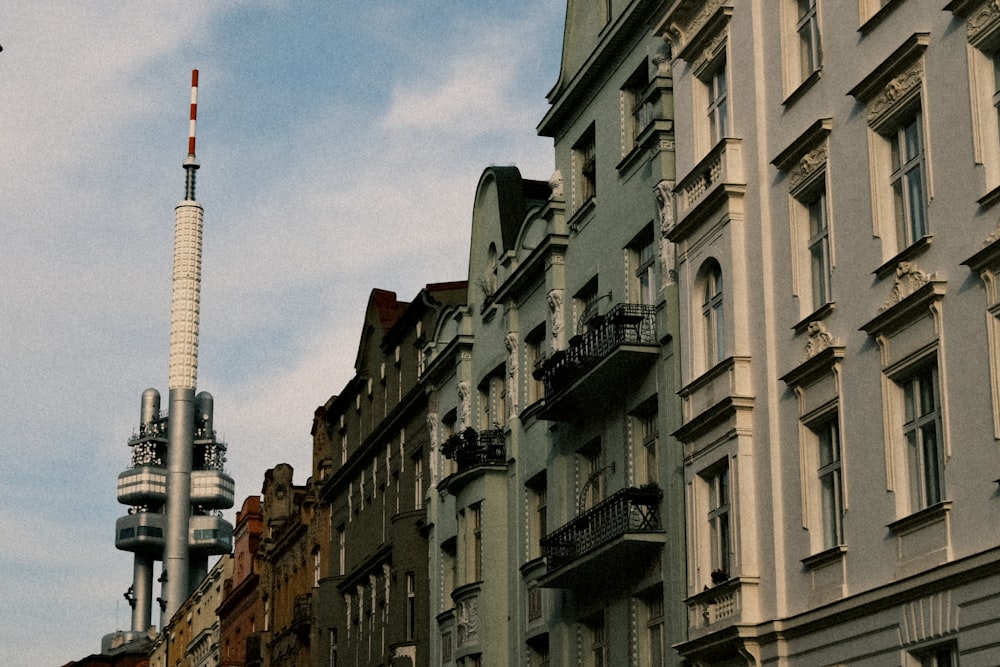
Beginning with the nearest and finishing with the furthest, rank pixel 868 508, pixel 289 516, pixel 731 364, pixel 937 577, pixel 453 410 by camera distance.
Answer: pixel 937 577 < pixel 868 508 < pixel 731 364 < pixel 453 410 < pixel 289 516

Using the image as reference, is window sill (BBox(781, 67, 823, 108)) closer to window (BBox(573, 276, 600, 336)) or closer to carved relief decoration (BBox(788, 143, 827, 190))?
carved relief decoration (BBox(788, 143, 827, 190))

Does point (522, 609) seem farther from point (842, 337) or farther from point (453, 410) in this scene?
point (842, 337)

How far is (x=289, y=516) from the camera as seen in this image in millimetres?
67938

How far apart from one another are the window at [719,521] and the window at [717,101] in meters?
5.61

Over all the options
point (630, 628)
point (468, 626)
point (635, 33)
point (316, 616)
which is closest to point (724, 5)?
point (635, 33)

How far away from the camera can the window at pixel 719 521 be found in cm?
2650

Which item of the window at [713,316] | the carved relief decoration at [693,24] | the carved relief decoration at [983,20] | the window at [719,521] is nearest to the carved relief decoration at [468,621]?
the window at [719,521]

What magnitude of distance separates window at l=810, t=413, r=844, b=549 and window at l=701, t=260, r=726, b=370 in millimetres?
3550

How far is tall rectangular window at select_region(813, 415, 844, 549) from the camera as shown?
2334 cm

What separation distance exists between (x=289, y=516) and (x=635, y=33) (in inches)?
1513

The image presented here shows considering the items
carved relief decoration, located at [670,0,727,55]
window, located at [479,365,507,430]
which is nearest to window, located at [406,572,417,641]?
window, located at [479,365,507,430]

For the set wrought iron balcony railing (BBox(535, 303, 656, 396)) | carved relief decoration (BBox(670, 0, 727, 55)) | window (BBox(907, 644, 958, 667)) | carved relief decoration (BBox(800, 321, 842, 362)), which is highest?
carved relief decoration (BBox(670, 0, 727, 55))

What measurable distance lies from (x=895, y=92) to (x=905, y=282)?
2.60 m

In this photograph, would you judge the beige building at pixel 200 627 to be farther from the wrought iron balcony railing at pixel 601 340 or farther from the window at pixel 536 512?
the wrought iron balcony railing at pixel 601 340
